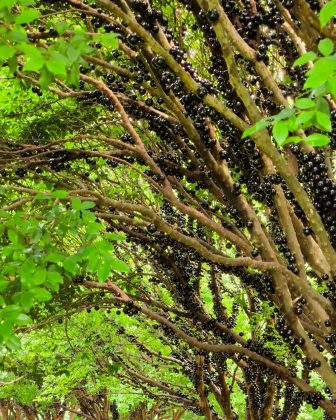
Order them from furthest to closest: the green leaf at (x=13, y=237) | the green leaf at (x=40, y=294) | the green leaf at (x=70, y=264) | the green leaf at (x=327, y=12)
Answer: the green leaf at (x=13, y=237) → the green leaf at (x=70, y=264) → the green leaf at (x=40, y=294) → the green leaf at (x=327, y=12)

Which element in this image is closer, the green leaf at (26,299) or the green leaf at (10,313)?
the green leaf at (10,313)

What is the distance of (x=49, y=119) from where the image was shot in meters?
6.09

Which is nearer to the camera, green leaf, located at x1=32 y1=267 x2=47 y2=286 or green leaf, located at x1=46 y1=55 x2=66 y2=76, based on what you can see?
green leaf, located at x1=46 y1=55 x2=66 y2=76

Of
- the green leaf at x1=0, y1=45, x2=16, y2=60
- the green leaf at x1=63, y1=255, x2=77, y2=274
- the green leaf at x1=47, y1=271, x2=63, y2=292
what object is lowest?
the green leaf at x1=47, y1=271, x2=63, y2=292

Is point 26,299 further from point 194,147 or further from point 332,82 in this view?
point 194,147

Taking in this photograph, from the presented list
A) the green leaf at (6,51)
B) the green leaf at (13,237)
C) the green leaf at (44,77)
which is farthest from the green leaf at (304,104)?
the green leaf at (13,237)

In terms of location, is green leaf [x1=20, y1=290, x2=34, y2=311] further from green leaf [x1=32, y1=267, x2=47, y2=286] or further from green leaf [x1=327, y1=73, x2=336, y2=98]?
green leaf [x1=327, y1=73, x2=336, y2=98]

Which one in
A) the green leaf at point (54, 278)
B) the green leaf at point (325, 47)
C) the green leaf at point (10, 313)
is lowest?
the green leaf at point (10, 313)

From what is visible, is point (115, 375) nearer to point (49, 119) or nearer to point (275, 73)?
point (49, 119)

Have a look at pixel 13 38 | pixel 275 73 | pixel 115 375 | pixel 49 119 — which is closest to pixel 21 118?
pixel 49 119

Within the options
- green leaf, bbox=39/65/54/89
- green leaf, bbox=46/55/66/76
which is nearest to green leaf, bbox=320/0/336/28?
green leaf, bbox=46/55/66/76

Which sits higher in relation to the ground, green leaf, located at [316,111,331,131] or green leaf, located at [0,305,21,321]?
green leaf, located at [316,111,331,131]

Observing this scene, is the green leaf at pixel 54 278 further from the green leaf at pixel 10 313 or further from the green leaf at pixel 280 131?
the green leaf at pixel 280 131

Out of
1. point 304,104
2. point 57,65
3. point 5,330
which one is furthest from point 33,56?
point 5,330
